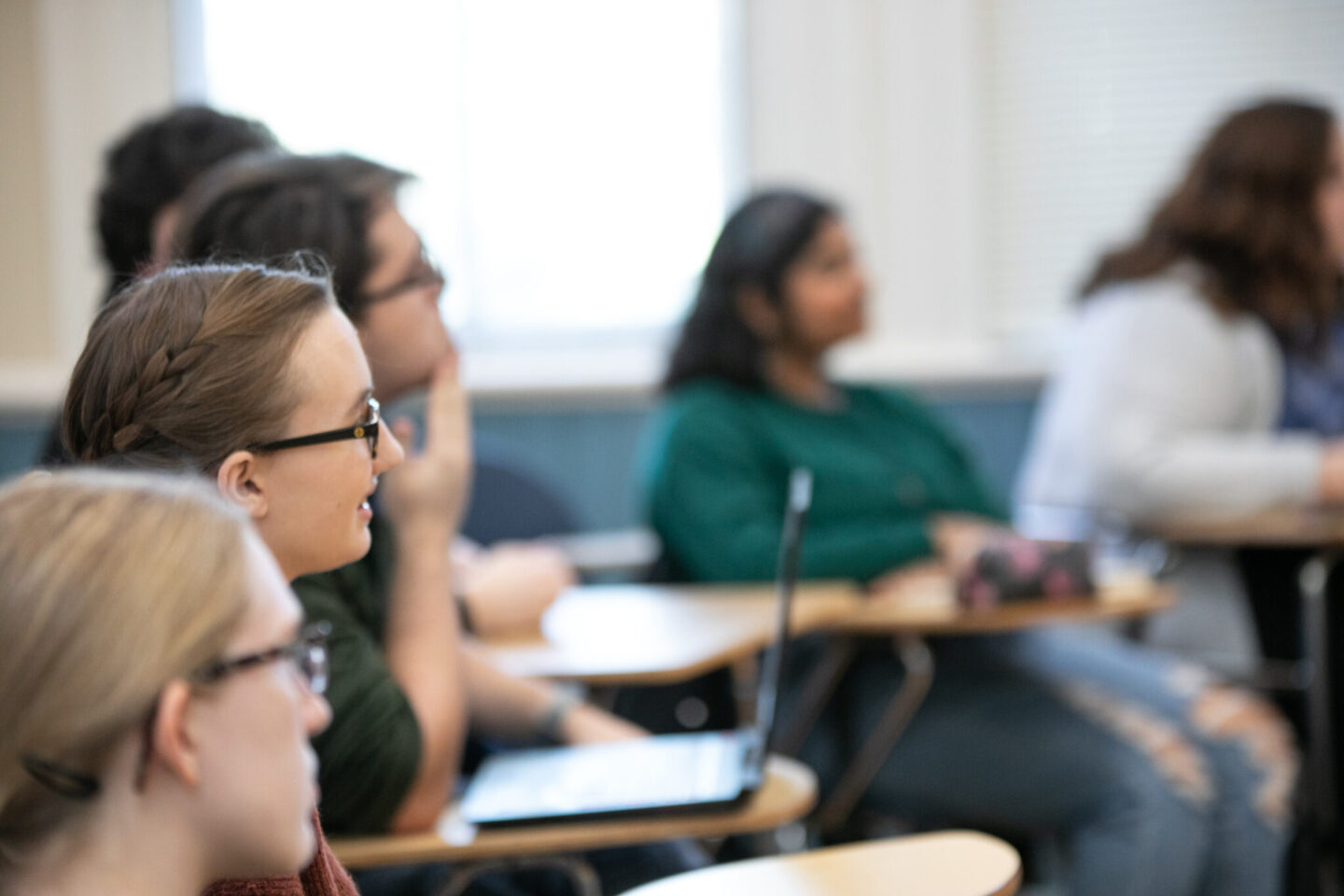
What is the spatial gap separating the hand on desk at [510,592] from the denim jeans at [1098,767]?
461 millimetres

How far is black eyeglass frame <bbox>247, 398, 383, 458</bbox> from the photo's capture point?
2.94 ft

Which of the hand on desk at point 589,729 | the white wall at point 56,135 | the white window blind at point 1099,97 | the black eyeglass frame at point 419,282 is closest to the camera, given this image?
the black eyeglass frame at point 419,282

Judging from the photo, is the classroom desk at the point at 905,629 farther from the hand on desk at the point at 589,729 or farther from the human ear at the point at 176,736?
the human ear at the point at 176,736

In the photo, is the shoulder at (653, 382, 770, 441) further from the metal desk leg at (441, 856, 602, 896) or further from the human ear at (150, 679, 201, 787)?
the human ear at (150, 679, 201, 787)

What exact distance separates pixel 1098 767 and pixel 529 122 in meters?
2.60

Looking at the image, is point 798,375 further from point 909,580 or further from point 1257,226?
point 1257,226

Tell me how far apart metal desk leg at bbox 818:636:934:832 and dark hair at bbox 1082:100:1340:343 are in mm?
1007

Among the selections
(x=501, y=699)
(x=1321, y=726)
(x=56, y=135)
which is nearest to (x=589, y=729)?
(x=501, y=699)

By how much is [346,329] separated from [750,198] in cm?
171

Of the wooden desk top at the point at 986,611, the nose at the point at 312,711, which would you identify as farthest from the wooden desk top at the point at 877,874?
the wooden desk top at the point at 986,611

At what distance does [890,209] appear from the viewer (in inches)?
149

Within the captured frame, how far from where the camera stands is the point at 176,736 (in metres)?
0.58

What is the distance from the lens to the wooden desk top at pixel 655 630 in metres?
1.63

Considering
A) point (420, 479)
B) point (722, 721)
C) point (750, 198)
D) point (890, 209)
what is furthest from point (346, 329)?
point (890, 209)
